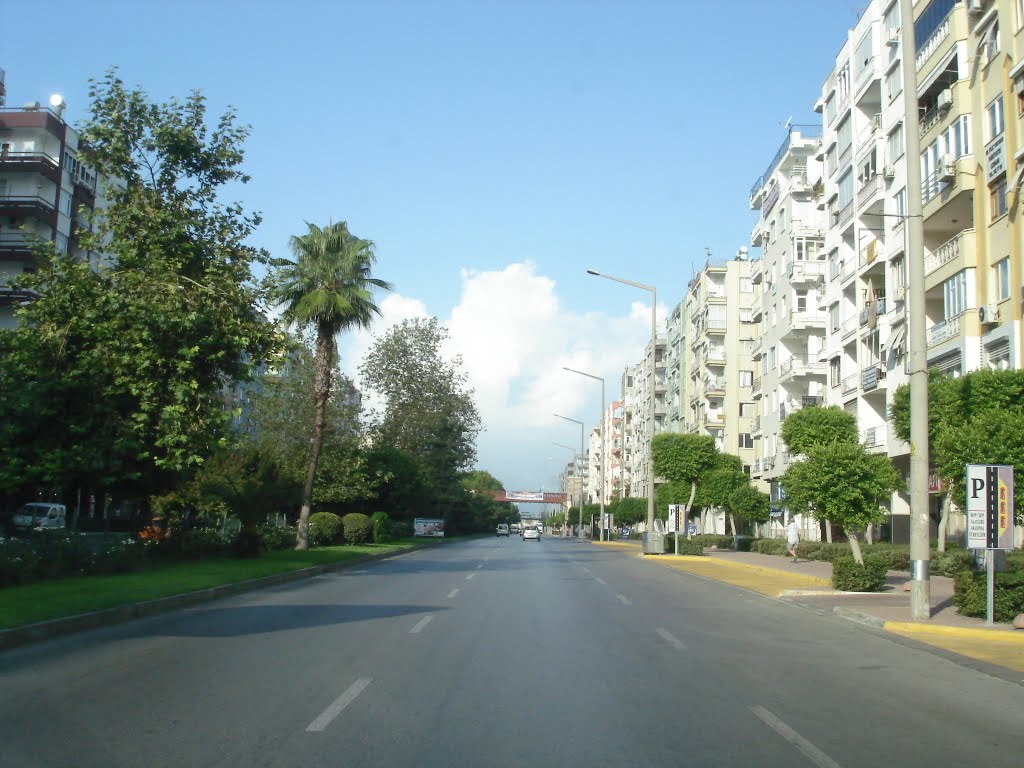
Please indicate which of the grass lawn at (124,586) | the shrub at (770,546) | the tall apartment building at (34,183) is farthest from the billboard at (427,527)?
the grass lawn at (124,586)

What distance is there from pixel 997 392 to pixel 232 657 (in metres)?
21.2

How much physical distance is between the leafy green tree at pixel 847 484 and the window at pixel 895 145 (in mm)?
20196

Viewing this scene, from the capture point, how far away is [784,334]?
55531mm

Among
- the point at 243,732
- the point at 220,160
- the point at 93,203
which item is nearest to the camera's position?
the point at 243,732

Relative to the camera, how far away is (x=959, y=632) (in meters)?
14.1

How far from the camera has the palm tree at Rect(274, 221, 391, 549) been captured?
3497cm

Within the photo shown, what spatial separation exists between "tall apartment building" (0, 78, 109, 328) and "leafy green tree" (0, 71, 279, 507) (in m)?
28.3

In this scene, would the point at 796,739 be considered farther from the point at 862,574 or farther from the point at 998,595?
the point at 862,574

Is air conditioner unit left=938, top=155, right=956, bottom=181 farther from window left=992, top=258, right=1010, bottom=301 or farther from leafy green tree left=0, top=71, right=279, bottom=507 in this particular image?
leafy green tree left=0, top=71, right=279, bottom=507

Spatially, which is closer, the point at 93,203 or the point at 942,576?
the point at 942,576

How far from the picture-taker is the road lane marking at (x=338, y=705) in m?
7.49

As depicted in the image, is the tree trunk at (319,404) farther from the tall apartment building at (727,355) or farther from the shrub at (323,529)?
the tall apartment building at (727,355)

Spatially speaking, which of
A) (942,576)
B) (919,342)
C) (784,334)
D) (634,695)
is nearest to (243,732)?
(634,695)

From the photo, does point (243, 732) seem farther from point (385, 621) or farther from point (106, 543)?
point (106, 543)
